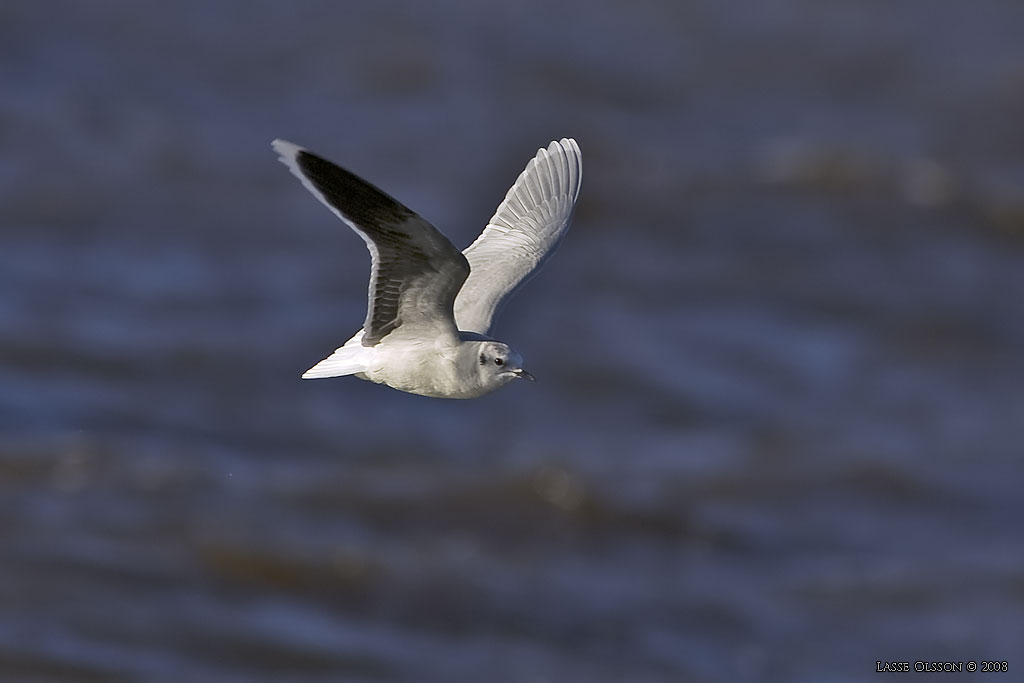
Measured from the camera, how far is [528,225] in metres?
8.41

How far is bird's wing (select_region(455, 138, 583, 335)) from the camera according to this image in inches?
316

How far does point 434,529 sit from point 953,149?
13199mm

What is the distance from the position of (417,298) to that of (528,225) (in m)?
1.56

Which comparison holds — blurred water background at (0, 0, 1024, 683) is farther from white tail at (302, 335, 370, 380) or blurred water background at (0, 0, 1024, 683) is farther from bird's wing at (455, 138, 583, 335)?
white tail at (302, 335, 370, 380)

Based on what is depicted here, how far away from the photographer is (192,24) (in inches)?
1125

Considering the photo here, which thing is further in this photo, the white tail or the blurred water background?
the blurred water background

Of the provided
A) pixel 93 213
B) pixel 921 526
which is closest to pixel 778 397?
pixel 921 526

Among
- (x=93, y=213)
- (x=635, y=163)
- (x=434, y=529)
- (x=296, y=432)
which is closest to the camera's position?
(x=434, y=529)

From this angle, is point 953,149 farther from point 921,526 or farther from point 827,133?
point 921,526

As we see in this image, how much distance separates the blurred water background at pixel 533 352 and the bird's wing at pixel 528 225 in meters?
7.30

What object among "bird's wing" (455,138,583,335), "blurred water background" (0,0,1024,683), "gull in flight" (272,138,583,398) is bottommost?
"gull in flight" (272,138,583,398)

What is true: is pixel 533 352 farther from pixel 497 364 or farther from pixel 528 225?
pixel 497 364

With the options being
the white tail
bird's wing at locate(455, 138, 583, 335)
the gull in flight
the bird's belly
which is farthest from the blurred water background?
the bird's belly

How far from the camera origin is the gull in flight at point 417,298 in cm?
654
